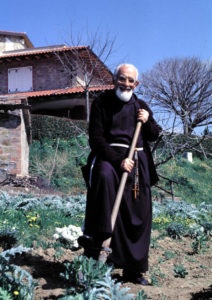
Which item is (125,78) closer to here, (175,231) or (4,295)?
(4,295)

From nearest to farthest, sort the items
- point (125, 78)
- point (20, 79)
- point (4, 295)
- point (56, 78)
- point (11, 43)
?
point (4, 295) < point (125, 78) < point (56, 78) < point (20, 79) < point (11, 43)

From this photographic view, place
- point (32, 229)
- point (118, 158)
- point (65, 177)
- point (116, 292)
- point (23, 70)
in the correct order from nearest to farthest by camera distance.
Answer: point (116, 292), point (118, 158), point (32, 229), point (65, 177), point (23, 70)

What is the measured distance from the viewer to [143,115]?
126 inches

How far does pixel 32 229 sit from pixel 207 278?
7.07 ft

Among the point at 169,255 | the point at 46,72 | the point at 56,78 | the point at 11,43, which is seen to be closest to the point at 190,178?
the point at 56,78

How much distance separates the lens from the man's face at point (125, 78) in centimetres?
316

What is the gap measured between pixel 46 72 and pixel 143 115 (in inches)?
869

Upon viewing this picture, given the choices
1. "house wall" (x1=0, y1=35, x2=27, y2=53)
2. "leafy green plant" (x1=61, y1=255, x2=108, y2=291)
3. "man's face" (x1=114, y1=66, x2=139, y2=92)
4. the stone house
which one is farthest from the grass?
"house wall" (x1=0, y1=35, x2=27, y2=53)

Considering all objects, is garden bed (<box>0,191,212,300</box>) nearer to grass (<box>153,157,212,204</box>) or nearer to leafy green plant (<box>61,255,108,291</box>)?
leafy green plant (<box>61,255,108,291</box>)

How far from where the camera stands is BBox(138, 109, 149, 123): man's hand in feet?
10.4

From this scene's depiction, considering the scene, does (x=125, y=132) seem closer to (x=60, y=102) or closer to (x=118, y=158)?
(x=118, y=158)

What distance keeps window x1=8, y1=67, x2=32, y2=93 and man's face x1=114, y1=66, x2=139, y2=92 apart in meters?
22.1

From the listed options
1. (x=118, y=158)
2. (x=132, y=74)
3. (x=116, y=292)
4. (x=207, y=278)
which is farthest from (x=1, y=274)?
(x=207, y=278)

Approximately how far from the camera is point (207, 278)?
3555 mm
